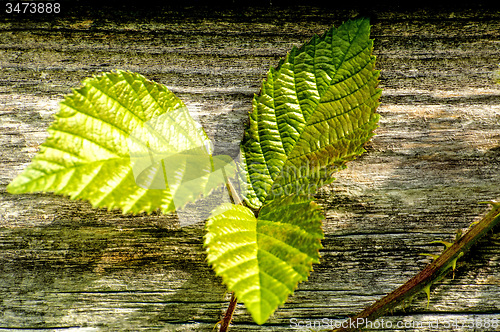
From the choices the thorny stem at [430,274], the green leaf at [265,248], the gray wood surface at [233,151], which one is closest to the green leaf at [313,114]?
the green leaf at [265,248]

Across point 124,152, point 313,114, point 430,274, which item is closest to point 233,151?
point 313,114

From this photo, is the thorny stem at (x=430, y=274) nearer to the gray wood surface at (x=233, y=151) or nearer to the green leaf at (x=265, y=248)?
the gray wood surface at (x=233, y=151)

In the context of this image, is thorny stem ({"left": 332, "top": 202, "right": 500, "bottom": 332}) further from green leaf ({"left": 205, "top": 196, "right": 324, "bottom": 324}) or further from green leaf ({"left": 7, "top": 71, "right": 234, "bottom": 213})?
green leaf ({"left": 7, "top": 71, "right": 234, "bottom": 213})

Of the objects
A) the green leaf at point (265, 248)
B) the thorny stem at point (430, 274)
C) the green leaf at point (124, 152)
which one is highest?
the green leaf at point (124, 152)

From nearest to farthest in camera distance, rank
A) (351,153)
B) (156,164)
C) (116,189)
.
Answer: (116,189), (156,164), (351,153)

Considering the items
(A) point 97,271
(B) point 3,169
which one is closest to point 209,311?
(A) point 97,271

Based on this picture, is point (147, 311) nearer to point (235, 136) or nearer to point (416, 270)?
point (235, 136)
